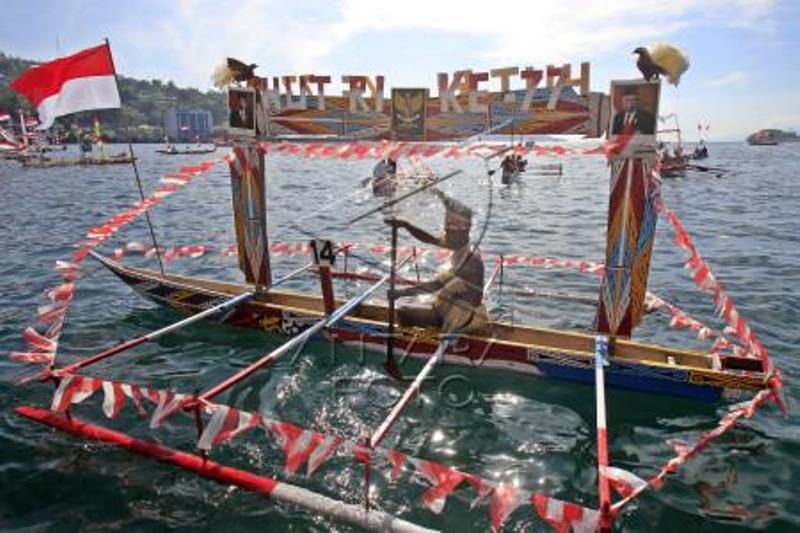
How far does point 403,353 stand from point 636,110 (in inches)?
193

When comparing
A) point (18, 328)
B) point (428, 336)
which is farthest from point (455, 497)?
point (18, 328)

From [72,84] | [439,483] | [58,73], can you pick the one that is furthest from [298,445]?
[58,73]

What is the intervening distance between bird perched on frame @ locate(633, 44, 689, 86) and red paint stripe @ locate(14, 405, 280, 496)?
660 centimetres

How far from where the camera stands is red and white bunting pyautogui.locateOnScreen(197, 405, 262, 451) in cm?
588

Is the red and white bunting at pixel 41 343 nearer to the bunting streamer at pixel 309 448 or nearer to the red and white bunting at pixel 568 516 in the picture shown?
the bunting streamer at pixel 309 448

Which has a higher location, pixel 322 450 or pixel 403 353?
pixel 322 450

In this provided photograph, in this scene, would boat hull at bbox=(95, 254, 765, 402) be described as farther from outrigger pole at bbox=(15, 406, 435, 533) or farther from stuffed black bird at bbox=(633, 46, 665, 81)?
stuffed black bird at bbox=(633, 46, 665, 81)

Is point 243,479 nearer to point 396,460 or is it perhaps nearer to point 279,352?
point 396,460

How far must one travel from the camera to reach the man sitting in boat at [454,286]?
7.84 m

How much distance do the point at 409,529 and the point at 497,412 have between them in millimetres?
3249

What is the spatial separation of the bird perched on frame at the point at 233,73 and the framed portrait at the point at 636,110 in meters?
5.93

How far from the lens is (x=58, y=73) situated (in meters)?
8.95

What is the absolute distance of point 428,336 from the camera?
8.66m

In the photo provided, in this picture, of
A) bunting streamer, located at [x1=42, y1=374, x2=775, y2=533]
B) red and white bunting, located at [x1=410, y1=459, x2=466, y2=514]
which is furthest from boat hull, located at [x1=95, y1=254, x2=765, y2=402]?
red and white bunting, located at [x1=410, y1=459, x2=466, y2=514]
